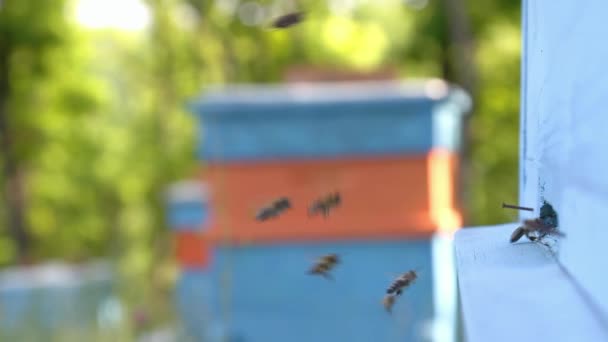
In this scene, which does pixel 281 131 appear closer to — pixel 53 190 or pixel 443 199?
pixel 443 199

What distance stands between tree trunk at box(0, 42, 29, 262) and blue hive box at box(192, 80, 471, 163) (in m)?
12.9

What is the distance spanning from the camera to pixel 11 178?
19.4m

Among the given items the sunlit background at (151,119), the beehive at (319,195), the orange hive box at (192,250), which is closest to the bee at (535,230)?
the beehive at (319,195)

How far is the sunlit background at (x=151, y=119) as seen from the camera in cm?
1220

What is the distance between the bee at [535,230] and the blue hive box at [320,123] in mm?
4018

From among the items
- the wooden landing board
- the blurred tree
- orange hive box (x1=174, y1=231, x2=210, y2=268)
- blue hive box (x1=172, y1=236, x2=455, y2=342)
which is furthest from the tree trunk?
the wooden landing board

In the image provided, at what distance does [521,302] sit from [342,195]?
453 cm

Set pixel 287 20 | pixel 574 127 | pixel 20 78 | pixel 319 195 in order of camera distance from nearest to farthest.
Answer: pixel 574 127, pixel 287 20, pixel 319 195, pixel 20 78

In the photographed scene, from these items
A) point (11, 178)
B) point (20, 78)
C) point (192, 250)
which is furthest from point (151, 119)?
point (192, 250)

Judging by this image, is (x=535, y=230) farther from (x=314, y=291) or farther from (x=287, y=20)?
(x=314, y=291)

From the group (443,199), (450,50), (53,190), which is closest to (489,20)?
(450,50)

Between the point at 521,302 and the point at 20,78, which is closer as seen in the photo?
the point at 521,302

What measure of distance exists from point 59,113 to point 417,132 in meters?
14.0

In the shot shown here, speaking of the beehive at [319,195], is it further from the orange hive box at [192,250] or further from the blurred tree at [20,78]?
the blurred tree at [20,78]
